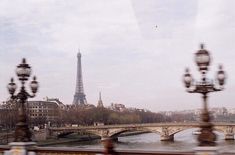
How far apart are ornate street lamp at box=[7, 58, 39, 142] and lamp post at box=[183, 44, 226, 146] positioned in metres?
4.42

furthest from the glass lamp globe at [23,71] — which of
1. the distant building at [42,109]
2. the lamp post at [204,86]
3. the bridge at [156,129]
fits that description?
the distant building at [42,109]

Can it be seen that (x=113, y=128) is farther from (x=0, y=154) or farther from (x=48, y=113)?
(x=0, y=154)

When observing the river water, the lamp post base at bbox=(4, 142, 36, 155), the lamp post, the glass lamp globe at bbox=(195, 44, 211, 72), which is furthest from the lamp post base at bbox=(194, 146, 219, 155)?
the river water

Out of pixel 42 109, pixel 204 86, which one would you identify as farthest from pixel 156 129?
pixel 42 109

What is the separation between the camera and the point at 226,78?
9.93m

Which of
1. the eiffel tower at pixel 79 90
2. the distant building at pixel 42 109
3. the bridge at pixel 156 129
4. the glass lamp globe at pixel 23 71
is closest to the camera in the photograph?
the glass lamp globe at pixel 23 71

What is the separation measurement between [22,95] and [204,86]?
5208mm

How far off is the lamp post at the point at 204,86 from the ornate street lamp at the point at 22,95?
14.5 ft

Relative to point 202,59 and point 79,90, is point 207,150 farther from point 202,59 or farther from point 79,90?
point 79,90

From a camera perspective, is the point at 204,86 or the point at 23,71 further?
the point at 23,71

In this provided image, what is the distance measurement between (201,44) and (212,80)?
80 centimetres

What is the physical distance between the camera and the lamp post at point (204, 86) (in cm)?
874

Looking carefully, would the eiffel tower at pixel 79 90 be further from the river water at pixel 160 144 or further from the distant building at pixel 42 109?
the river water at pixel 160 144

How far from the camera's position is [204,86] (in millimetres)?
9328
